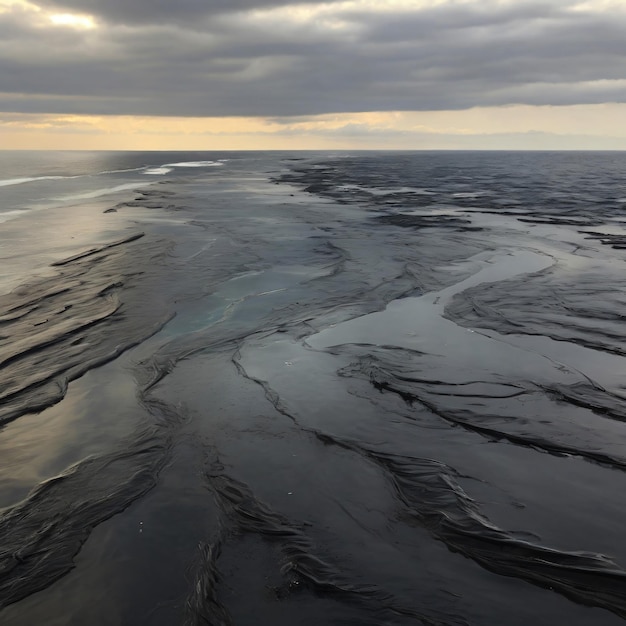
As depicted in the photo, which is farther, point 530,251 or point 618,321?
point 530,251

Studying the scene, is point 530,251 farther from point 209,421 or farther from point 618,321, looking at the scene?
point 209,421

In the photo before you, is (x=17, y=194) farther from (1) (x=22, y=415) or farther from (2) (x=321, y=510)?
(2) (x=321, y=510)

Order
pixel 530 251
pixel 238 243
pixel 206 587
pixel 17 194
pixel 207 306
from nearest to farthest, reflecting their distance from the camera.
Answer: pixel 206 587, pixel 207 306, pixel 530 251, pixel 238 243, pixel 17 194

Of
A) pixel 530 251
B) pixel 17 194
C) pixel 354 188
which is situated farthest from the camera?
pixel 354 188

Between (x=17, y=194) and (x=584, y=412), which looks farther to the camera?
(x=17, y=194)

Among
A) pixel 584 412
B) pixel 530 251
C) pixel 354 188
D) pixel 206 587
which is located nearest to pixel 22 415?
pixel 206 587

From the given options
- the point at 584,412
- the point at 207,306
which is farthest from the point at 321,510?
the point at 207,306
